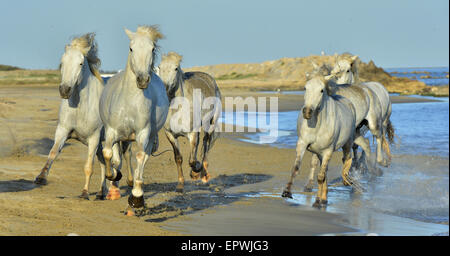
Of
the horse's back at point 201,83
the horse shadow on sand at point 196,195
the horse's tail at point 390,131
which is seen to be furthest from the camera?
the horse's tail at point 390,131

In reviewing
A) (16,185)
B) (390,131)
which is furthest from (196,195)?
(390,131)

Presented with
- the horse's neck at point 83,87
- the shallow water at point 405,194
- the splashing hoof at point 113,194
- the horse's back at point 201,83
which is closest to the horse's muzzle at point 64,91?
the horse's neck at point 83,87

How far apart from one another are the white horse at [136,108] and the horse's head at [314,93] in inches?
87.6

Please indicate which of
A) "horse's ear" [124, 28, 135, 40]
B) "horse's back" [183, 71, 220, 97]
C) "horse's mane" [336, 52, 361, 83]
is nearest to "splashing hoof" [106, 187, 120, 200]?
"horse's ear" [124, 28, 135, 40]

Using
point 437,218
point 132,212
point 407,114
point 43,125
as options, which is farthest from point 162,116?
point 407,114

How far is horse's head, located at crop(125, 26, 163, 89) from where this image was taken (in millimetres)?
7596

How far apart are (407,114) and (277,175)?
63.3ft

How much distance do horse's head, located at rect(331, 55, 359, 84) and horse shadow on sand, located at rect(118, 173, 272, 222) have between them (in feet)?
9.30

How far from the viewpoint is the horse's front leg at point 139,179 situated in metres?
7.85

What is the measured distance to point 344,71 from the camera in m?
13.3

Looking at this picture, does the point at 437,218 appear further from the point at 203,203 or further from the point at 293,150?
the point at 293,150

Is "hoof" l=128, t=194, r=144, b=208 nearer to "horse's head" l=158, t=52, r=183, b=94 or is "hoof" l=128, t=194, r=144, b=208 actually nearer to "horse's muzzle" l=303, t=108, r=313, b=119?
"horse's muzzle" l=303, t=108, r=313, b=119

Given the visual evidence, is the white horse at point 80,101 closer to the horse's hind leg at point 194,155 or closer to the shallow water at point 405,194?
the horse's hind leg at point 194,155

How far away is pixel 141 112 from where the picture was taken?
800cm
